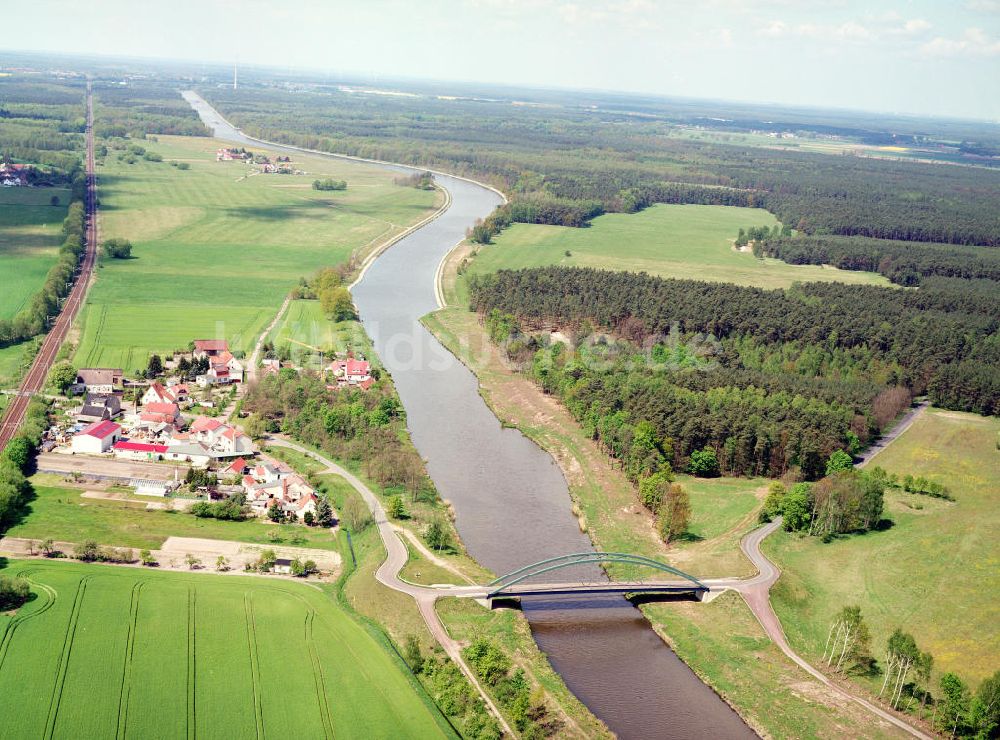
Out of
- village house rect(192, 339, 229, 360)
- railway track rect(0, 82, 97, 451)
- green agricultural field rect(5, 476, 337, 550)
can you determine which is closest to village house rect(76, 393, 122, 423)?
railway track rect(0, 82, 97, 451)

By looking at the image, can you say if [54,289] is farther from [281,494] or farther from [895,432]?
[895,432]

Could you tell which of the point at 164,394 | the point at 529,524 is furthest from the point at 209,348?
the point at 529,524

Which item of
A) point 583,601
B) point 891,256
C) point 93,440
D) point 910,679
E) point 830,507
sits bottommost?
A: point 583,601

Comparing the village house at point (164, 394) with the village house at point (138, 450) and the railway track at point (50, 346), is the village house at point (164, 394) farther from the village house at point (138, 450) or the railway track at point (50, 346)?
the railway track at point (50, 346)

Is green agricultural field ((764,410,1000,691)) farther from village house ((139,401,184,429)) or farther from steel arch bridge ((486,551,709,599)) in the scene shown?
village house ((139,401,184,429))

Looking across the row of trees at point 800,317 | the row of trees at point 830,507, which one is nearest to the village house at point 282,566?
the row of trees at point 830,507

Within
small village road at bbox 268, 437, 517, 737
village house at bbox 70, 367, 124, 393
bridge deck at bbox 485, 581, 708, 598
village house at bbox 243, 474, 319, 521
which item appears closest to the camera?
small village road at bbox 268, 437, 517, 737

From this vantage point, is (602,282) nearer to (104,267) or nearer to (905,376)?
(905,376)
